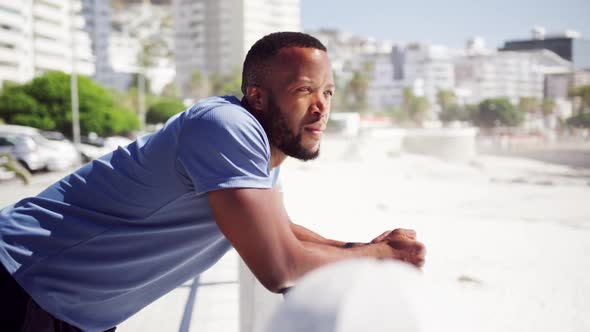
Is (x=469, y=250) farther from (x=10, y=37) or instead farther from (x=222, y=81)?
(x=222, y=81)

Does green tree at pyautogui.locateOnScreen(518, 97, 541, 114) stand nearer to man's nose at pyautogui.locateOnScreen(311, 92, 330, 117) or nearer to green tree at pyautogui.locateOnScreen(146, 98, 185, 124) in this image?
green tree at pyautogui.locateOnScreen(146, 98, 185, 124)

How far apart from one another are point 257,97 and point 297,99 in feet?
0.28

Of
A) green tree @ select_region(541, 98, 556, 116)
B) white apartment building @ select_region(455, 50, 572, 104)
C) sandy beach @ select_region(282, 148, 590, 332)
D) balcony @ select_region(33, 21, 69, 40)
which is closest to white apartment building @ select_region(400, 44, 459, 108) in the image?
white apartment building @ select_region(455, 50, 572, 104)

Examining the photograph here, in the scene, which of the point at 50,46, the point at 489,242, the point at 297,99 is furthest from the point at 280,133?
the point at 50,46

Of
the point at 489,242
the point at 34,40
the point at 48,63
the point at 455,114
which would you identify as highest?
the point at 34,40

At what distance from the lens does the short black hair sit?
1.23 metres

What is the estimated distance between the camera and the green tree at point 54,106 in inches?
1452

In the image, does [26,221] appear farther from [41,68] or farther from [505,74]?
[505,74]

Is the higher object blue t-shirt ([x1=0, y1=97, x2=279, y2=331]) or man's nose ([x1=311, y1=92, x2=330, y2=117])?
man's nose ([x1=311, y1=92, x2=330, y2=117])

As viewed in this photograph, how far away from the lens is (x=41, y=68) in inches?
2756

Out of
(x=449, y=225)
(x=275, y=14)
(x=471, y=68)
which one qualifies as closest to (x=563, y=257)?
(x=449, y=225)

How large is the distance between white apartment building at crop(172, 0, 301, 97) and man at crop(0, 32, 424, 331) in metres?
108

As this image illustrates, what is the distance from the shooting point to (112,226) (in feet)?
3.99

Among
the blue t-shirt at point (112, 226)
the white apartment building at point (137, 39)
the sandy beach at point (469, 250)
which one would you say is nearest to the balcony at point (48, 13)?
the white apartment building at point (137, 39)
